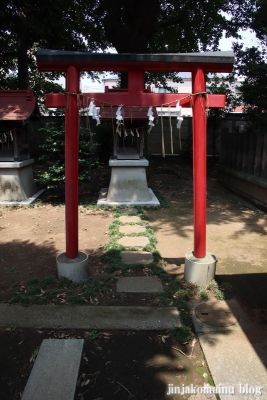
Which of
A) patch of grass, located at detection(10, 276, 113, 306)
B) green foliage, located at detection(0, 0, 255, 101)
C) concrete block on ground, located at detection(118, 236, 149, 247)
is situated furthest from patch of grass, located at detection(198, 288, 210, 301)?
green foliage, located at detection(0, 0, 255, 101)

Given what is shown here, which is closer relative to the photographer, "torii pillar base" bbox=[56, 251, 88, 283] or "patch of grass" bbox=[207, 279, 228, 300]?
"patch of grass" bbox=[207, 279, 228, 300]

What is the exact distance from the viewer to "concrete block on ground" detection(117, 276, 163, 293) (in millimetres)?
4077

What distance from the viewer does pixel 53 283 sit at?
13.6 feet

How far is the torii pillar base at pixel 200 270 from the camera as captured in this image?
4.11 metres

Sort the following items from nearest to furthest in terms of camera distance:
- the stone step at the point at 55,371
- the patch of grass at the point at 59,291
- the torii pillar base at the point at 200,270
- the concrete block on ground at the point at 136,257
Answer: the stone step at the point at 55,371, the patch of grass at the point at 59,291, the torii pillar base at the point at 200,270, the concrete block on ground at the point at 136,257

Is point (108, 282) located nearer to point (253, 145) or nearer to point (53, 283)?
point (53, 283)

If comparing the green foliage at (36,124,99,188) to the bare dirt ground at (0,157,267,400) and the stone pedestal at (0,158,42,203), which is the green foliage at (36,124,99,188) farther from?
the bare dirt ground at (0,157,267,400)

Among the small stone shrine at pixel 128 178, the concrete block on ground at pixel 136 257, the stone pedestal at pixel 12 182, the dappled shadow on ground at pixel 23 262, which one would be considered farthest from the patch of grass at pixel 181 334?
the stone pedestal at pixel 12 182

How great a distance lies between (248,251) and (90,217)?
3.80 meters

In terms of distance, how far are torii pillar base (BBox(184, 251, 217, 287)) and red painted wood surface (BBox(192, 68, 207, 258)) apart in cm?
11

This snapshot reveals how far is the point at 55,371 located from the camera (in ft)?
8.71

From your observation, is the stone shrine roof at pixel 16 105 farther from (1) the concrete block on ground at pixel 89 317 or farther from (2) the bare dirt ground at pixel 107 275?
(1) the concrete block on ground at pixel 89 317

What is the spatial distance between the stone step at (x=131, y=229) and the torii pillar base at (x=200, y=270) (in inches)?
89.7

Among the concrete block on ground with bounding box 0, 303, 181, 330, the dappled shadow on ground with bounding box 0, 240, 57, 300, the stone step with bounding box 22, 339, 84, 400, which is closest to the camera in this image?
the stone step with bounding box 22, 339, 84, 400
